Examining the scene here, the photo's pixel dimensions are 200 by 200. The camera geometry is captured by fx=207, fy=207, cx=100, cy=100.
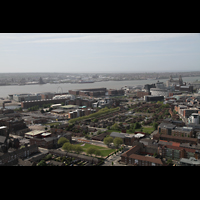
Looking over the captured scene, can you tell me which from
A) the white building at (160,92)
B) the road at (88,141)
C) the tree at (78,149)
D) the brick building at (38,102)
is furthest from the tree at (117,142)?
the white building at (160,92)

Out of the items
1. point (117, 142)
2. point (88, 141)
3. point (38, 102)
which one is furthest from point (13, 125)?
point (38, 102)

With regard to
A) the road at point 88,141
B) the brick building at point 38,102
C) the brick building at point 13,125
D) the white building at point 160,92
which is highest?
the white building at point 160,92

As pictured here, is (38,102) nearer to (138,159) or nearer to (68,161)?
Result: (68,161)

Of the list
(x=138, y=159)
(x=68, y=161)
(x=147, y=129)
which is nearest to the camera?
(x=138, y=159)

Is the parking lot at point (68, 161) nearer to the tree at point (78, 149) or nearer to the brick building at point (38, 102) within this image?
the tree at point (78, 149)

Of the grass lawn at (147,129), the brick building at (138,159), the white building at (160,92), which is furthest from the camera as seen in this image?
the white building at (160,92)

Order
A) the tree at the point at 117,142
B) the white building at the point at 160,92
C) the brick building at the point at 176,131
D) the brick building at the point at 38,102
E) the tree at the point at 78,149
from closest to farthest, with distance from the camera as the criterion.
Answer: the tree at the point at 78,149, the tree at the point at 117,142, the brick building at the point at 176,131, the brick building at the point at 38,102, the white building at the point at 160,92

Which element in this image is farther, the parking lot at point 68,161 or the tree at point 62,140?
the tree at point 62,140

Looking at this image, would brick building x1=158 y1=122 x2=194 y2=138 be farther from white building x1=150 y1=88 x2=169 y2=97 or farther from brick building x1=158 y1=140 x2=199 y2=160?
white building x1=150 y1=88 x2=169 y2=97

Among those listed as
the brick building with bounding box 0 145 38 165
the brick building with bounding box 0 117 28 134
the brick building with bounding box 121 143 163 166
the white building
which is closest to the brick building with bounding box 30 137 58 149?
the brick building with bounding box 0 145 38 165
